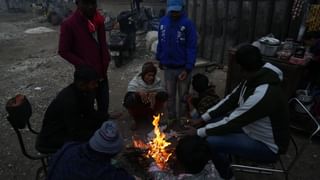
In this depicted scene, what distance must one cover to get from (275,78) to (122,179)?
5.95 ft

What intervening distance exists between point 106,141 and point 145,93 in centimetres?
286

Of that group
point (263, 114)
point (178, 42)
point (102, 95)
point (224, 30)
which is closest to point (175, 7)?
point (178, 42)

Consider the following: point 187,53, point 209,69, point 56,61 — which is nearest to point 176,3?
point 187,53

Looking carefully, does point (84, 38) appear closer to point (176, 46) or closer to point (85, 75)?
point (85, 75)

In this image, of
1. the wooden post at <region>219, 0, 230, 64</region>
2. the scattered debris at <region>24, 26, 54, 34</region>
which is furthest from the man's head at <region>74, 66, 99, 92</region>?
the scattered debris at <region>24, 26, 54, 34</region>

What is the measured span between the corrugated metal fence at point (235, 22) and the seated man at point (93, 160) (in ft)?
17.8

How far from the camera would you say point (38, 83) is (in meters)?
7.77

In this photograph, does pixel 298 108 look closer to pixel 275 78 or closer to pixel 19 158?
pixel 275 78

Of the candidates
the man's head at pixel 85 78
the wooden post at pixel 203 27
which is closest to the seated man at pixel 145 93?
the man's head at pixel 85 78

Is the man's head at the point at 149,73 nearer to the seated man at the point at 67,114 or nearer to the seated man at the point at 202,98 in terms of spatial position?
the seated man at the point at 202,98

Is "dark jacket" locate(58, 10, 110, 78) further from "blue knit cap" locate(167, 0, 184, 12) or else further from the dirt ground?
the dirt ground

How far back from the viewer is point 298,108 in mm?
4918

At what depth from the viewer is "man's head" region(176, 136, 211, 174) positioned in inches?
97.6

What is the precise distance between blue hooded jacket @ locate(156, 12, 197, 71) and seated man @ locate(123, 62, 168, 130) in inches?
13.3
